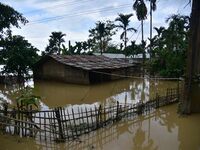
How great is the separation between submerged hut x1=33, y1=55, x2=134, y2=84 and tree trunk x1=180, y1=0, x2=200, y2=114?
34.5 feet

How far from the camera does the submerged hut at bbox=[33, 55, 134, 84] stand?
22.5 metres

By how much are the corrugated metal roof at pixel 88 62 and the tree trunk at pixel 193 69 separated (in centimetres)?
1079

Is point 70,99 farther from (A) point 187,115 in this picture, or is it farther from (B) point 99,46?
(B) point 99,46

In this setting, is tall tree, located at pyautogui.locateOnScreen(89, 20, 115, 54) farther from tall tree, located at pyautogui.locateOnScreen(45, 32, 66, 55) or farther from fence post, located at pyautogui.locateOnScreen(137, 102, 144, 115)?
fence post, located at pyautogui.locateOnScreen(137, 102, 144, 115)

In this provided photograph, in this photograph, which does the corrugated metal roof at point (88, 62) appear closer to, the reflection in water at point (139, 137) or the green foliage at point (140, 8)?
the green foliage at point (140, 8)

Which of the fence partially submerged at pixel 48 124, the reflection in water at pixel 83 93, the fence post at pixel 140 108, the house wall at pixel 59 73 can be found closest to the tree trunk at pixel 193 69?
the fence post at pixel 140 108

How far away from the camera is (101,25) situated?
1516 inches

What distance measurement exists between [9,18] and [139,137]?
647 inches

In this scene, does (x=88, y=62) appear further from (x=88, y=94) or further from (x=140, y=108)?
(x=140, y=108)

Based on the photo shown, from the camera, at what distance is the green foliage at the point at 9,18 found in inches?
835

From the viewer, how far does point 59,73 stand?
2408cm

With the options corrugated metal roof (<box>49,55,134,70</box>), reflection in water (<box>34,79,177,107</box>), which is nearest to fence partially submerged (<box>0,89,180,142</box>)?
reflection in water (<box>34,79,177,107</box>)

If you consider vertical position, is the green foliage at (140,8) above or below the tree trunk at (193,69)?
above

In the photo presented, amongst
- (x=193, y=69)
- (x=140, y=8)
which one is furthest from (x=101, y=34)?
(x=193, y=69)
